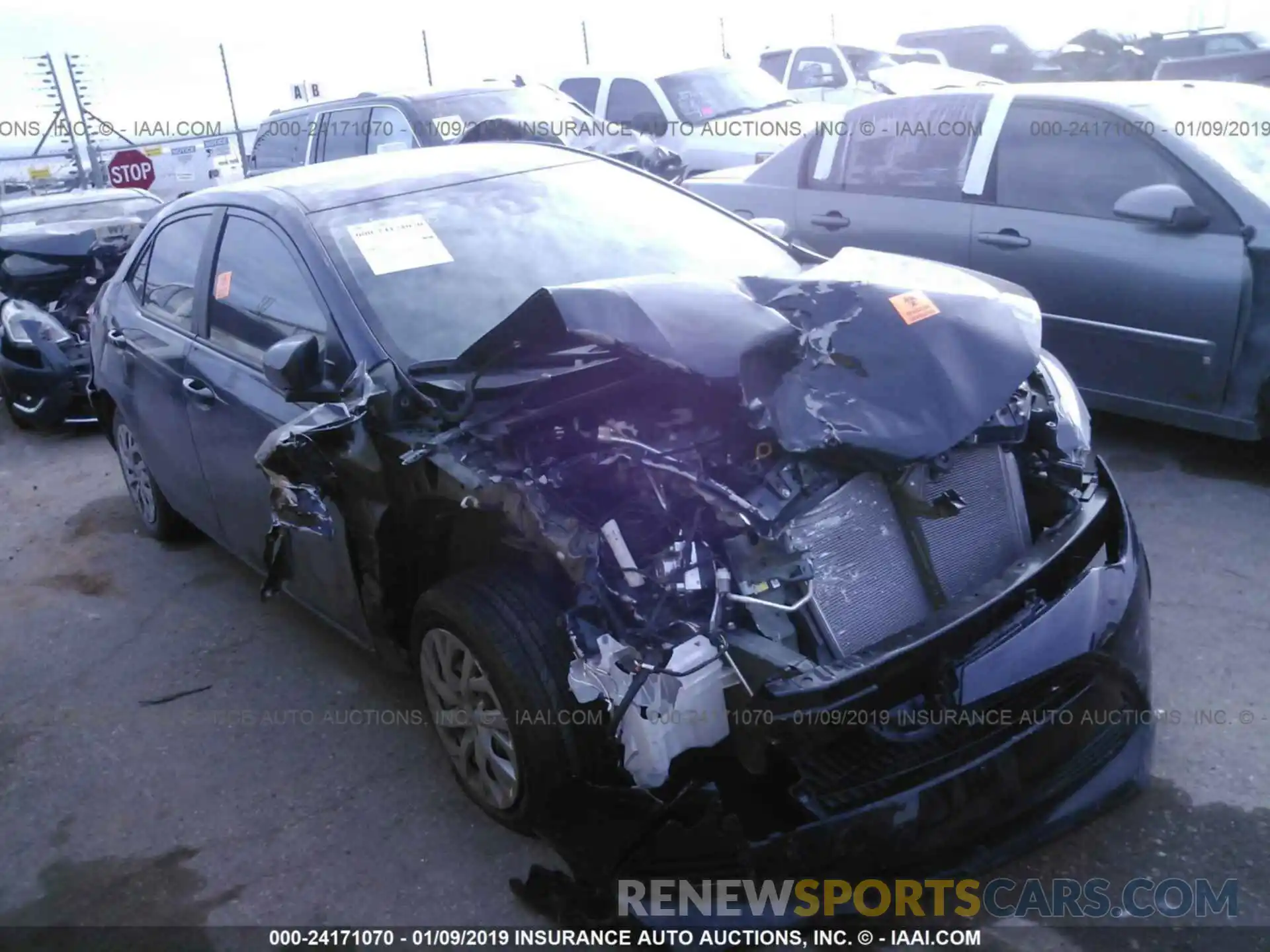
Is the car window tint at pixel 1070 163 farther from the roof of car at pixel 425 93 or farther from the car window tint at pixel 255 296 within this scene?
the roof of car at pixel 425 93

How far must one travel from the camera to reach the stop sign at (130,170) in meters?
12.8

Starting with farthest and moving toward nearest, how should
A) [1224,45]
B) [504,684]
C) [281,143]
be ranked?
[1224,45]
[281,143]
[504,684]

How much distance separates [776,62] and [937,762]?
14133mm

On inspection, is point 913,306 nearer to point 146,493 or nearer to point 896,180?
point 896,180

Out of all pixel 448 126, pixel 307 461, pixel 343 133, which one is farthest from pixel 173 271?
pixel 343 133

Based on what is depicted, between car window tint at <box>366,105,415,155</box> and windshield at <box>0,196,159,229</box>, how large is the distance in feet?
6.41

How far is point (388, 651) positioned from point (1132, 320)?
3450 millimetres

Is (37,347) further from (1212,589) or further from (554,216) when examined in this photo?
(1212,589)

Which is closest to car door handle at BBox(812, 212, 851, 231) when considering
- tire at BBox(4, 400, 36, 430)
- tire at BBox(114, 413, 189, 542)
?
tire at BBox(114, 413, 189, 542)

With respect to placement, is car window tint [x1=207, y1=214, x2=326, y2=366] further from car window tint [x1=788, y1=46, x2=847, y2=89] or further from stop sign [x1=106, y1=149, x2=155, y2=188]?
car window tint [x1=788, y1=46, x2=847, y2=89]

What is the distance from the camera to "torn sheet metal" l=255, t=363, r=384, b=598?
117 inches

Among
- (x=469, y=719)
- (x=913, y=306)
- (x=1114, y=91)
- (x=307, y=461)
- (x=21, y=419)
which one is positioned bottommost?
(x=21, y=419)

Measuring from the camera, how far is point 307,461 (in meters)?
3.08

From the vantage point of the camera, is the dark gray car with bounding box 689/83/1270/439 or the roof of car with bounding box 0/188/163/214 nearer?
the dark gray car with bounding box 689/83/1270/439
